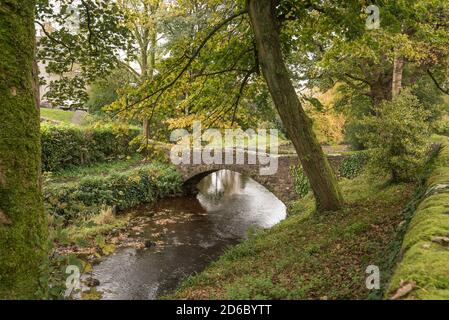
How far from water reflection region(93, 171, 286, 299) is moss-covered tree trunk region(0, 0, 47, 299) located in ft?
7.21

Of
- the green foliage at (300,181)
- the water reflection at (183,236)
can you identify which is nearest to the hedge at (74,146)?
the water reflection at (183,236)

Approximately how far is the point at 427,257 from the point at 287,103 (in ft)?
17.9

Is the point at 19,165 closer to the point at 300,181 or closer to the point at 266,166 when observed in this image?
the point at 300,181

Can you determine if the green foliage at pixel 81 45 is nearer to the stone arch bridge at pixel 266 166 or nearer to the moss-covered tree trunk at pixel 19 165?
the moss-covered tree trunk at pixel 19 165

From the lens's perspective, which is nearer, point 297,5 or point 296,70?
point 297,5

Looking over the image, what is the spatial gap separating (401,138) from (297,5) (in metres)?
4.80

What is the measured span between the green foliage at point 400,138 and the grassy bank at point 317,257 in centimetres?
56

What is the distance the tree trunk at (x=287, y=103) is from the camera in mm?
7754

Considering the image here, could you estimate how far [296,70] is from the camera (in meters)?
18.6

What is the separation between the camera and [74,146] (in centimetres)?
2038

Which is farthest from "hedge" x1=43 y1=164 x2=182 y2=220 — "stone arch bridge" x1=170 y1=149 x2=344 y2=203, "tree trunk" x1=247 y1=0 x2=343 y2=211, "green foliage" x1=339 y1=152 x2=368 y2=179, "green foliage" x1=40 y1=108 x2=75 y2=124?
"green foliage" x1=40 y1=108 x2=75 y2=124

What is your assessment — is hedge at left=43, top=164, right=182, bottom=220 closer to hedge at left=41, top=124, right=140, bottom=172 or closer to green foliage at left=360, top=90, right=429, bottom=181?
hedge at left=41, top=124, right=140, bottom=172

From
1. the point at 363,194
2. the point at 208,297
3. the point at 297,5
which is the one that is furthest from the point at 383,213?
the point at 297,5
